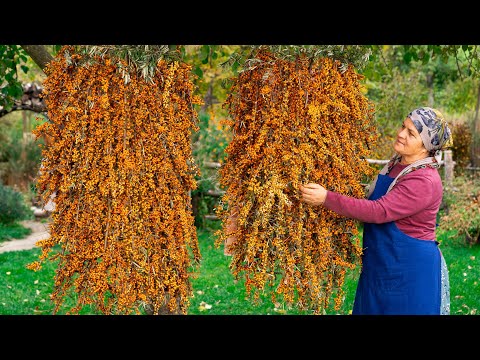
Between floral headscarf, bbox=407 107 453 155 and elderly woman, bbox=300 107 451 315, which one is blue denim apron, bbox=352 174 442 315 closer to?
elderly woman, bbox=300 107 451 315

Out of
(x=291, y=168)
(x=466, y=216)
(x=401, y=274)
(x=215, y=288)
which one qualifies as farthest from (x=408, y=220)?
(x=466, y=216)

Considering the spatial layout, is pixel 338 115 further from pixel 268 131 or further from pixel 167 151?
pixel 167 151

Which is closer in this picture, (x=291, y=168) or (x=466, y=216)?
(x=291, y=168)

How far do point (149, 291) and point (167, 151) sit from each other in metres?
0.71

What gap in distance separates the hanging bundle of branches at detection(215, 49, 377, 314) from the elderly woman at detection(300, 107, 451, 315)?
0.14 m

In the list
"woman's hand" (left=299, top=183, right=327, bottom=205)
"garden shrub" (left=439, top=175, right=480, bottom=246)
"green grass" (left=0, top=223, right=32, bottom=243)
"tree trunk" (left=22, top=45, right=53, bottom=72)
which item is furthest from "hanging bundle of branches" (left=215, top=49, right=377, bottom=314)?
"green grass" (left=0, top=223, right=32, bottom=243)

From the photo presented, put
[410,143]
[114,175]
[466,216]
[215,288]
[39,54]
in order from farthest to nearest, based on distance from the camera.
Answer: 1. [466,216]
2. [215,288]
3. [39,54]
4. [410,143]
5. [114,175]

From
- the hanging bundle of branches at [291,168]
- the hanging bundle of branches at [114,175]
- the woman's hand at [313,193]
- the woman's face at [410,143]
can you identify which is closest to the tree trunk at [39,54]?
the hanging bundle of branches at [114,175]

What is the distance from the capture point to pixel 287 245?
296cm

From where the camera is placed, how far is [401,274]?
2.94 meters

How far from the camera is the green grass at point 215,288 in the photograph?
5.65 m

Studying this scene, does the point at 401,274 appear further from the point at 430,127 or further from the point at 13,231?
the point at 13,231

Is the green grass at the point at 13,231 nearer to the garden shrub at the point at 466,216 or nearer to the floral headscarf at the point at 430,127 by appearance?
the garden shrub at the point at 466,216

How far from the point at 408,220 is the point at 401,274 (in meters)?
0.28
